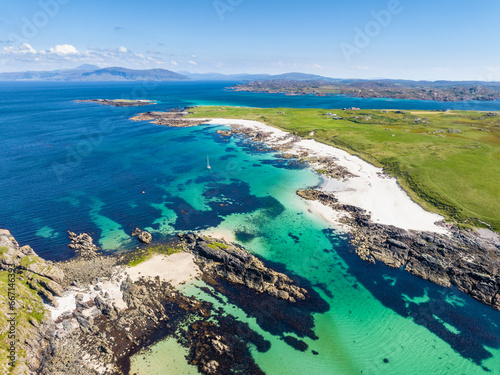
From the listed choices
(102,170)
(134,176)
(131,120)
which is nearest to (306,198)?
(134,176)

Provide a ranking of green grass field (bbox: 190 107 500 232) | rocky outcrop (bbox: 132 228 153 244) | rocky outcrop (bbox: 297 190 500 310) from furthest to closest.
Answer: green grass field (bbox: 190 107 500 232), rocky outcrop (bbox: 132 228 153 244), rocky outcrop (bbox: 297 190 500 310)

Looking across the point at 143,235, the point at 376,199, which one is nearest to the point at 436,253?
the point at 376,199

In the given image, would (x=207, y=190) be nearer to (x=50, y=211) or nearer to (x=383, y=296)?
(x=50, y=211)

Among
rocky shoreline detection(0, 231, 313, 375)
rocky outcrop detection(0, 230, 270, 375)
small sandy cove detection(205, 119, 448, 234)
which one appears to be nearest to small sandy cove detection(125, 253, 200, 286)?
rocky shoreline detection(0, 231, 313, 375)

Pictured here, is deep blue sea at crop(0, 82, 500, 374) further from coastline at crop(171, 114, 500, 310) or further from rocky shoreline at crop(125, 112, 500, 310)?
coastline at crop(171, 114, 500, 310)

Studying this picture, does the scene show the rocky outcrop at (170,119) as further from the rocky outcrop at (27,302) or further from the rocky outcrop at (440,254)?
the rocky outcrop at (440,254)

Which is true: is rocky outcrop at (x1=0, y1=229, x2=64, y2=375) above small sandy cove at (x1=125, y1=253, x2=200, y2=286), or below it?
above

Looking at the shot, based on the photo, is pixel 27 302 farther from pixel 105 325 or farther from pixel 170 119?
pixel 170 119
